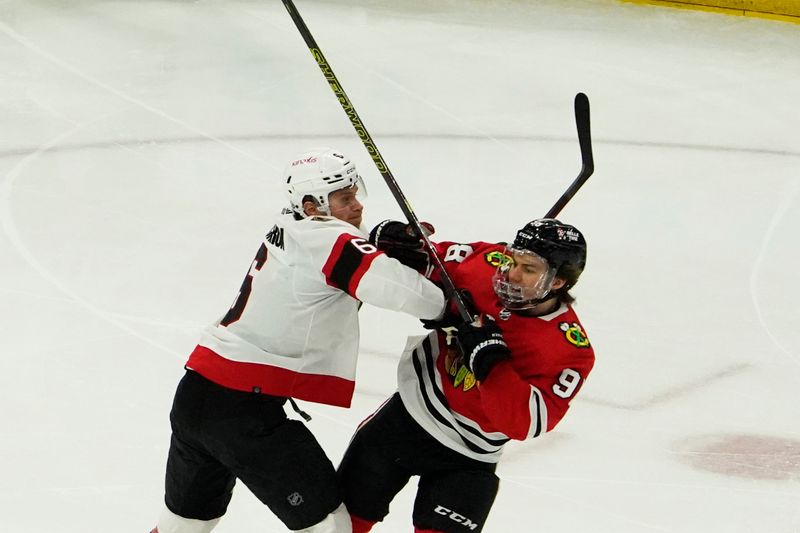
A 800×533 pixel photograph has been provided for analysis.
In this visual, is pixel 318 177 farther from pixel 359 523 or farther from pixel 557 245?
pixel 359 523

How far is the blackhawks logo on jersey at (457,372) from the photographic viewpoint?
266 centimetres

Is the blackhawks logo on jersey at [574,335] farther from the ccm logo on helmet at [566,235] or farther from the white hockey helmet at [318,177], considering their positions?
the white hockey helmet at [318,177]

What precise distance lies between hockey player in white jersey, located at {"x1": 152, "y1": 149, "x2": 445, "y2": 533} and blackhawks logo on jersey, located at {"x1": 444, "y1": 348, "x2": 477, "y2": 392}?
142 millimetres

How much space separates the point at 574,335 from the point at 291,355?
0.62 metres

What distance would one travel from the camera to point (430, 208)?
5.06 m

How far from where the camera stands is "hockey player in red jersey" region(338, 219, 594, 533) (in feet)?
8.22

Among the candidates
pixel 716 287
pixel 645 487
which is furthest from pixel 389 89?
pixel 645 487

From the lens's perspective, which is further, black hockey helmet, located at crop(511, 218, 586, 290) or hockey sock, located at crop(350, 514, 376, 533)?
hockey sock, located at crop(350, 514, 376, 533)

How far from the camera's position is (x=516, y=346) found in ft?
8.52

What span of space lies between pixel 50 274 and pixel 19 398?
2.64 feet

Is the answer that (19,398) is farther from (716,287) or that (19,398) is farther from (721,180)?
(721,180)

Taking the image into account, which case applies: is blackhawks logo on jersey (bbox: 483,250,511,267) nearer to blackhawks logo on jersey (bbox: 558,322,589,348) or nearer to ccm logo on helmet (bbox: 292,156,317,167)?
blackhawks logo on jersey (bbox: 558,322,589,348)

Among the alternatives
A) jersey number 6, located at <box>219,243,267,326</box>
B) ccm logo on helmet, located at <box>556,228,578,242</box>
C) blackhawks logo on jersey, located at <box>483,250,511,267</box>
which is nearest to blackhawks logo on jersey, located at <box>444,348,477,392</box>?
blackhawks logo on jersey, located at <box>483,250,511,267</box>

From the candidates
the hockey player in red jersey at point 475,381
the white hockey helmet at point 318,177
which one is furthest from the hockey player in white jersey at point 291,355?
the hockey player in red jersey at point 475,381
